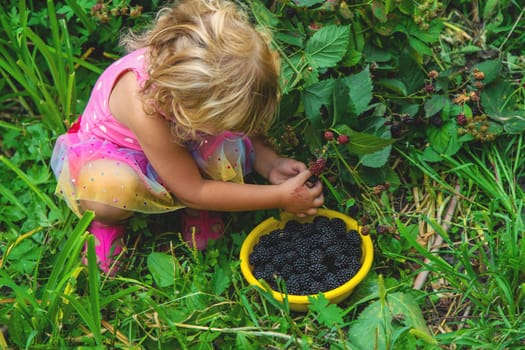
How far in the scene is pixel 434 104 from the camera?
2074mm

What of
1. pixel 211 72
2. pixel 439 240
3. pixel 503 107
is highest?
pixel 211 72

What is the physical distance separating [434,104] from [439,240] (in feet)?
1.25

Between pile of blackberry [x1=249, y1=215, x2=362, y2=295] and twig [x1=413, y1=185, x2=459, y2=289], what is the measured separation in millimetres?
162

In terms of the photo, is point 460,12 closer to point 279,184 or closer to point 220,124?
point 279,184

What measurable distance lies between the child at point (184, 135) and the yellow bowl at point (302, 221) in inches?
2.8

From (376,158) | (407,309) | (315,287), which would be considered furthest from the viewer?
(376,158)

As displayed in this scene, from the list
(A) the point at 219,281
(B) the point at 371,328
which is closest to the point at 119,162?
(A) the point at 219,281

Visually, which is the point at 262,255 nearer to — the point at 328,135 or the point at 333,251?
the point at 333,251

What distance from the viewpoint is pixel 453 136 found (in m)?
2.07

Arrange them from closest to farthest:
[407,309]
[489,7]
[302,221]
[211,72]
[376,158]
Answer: [211,72]
[407,309]
[376,158]
[302,221]
[489,7]

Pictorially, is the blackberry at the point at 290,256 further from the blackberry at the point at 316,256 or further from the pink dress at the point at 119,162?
the pink dress at the point at 119,162

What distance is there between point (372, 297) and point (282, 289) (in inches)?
8.9

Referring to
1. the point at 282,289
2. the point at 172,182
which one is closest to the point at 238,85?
the point at 172,182

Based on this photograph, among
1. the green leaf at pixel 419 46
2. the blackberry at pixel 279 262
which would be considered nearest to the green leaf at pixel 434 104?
the green leaf at pixel 419 46
